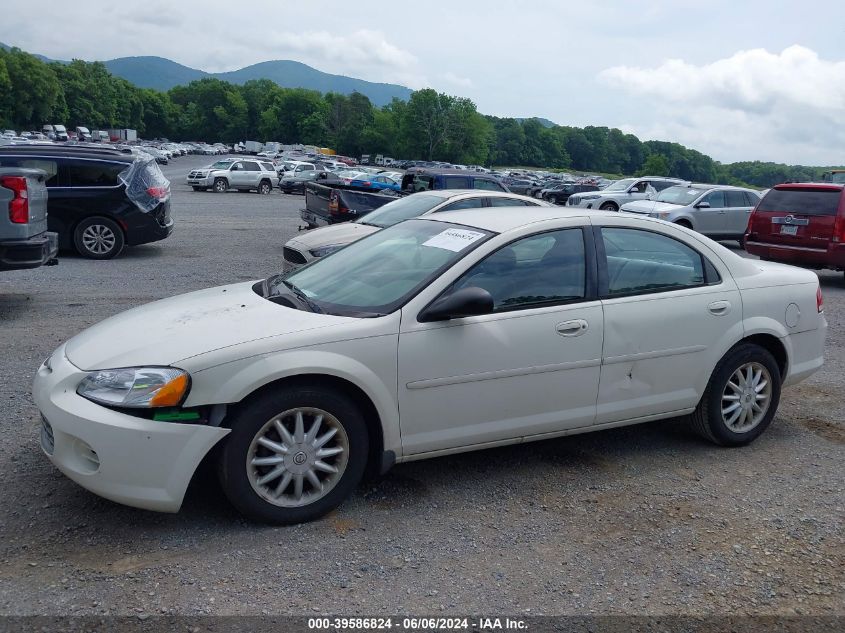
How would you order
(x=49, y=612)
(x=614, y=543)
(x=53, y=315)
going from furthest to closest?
(x=53, y=315)
(x=614, y=543)
(x=49, y=612)

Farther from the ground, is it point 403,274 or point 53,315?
point 403,274

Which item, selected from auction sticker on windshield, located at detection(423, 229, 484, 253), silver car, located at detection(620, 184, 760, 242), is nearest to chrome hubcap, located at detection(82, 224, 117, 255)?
auction sticker on windshield, located at detection(423, 229, 484, 253)

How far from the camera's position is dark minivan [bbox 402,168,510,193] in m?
15.5

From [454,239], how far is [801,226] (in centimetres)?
1003

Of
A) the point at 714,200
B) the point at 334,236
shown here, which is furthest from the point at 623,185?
the point at 334,236

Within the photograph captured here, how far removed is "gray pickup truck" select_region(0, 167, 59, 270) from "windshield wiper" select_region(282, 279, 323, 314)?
4567 mm

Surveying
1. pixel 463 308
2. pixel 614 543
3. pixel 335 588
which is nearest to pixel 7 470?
pixel 335 588

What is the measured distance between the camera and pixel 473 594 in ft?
11.1

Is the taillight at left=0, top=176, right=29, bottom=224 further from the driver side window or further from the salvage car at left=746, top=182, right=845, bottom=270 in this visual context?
the salvage car at left=746, top=182, right=845, bottom=270

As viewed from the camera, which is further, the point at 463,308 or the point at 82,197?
the point at 82,197

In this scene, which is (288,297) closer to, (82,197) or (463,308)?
(463,308)

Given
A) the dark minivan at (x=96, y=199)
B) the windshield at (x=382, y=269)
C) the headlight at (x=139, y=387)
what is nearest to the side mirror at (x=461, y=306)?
the windshield at (x=382, y=269)

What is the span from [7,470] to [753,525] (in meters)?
3.94

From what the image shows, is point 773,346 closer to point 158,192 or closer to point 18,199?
point 18,199
